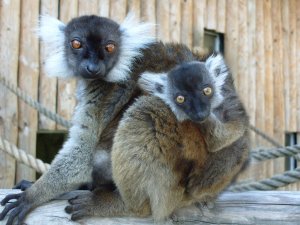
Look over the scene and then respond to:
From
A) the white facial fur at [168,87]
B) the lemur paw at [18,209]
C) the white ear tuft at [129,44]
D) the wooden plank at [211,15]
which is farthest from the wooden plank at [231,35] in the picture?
the lemur paw at [18,209]

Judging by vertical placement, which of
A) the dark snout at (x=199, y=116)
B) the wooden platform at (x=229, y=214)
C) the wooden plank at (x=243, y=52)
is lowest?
the wooden platform at (x=229, y=214)

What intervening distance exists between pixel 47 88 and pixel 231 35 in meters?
4.35

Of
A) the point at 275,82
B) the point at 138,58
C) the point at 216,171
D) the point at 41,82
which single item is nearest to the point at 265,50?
the point at 275,82

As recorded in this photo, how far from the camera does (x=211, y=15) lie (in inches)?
390

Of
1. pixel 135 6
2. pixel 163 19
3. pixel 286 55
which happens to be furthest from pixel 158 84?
pixel 286 55

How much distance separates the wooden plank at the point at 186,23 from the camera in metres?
9.37

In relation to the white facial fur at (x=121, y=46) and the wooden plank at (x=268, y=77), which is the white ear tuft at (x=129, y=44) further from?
the wooden plank at (x=268, y=77)

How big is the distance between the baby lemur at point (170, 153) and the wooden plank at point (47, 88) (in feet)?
11.7

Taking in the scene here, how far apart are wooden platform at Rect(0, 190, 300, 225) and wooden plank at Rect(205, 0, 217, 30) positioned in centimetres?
613

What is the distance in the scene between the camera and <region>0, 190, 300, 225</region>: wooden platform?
402 centimetres

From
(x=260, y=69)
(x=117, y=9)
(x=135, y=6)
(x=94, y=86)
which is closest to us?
(x=94, y=86)

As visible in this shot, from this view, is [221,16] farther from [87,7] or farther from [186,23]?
[87,7]

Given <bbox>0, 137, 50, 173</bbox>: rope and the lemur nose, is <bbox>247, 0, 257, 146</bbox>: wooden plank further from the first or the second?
the lemur nose

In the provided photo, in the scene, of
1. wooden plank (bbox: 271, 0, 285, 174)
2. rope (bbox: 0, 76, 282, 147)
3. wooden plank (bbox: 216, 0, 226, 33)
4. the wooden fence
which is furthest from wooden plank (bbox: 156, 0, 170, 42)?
wooden plank (bbox: 271, 0, 285, 174)
